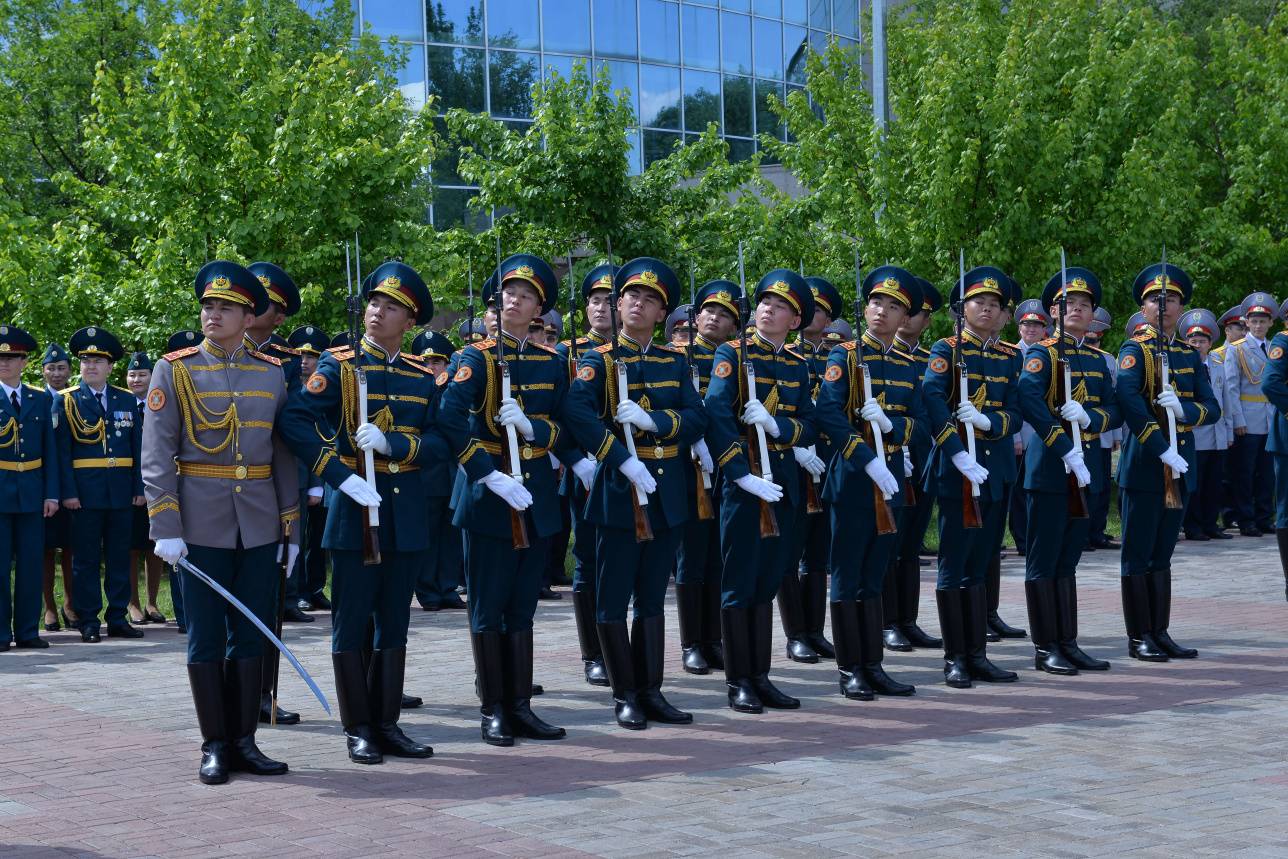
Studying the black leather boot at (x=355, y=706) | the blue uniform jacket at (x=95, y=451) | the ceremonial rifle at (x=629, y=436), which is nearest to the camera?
the black leather boot at (x=355, y=706)

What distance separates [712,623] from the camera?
10391 mm

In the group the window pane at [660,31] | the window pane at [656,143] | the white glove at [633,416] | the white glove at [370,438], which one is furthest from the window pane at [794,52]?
the white glove at [370,438]

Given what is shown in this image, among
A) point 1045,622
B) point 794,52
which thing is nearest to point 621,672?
point 1045,622

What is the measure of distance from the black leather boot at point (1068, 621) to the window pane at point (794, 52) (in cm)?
3361

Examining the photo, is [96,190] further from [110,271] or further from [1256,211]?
[1256,211]

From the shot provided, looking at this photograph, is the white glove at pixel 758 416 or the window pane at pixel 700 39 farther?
the window pane at pixel 700 39

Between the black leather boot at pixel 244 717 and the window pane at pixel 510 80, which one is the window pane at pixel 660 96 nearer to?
the window pane at pixel 510 80

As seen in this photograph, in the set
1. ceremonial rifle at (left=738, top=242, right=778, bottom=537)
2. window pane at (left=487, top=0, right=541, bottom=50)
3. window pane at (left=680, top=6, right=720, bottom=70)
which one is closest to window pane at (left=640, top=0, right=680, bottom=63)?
window pane at (left=680, top=6, right=720, bottom=70)

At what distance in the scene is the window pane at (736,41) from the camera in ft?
134

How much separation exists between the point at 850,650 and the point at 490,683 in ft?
6.96

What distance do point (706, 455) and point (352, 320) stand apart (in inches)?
80.9

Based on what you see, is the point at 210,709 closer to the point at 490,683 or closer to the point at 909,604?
the point at 490,683

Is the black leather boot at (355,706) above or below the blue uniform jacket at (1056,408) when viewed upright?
below

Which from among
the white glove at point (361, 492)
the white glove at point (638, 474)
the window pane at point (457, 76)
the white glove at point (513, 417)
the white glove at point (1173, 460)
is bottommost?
the white glove at point (361, 492)
